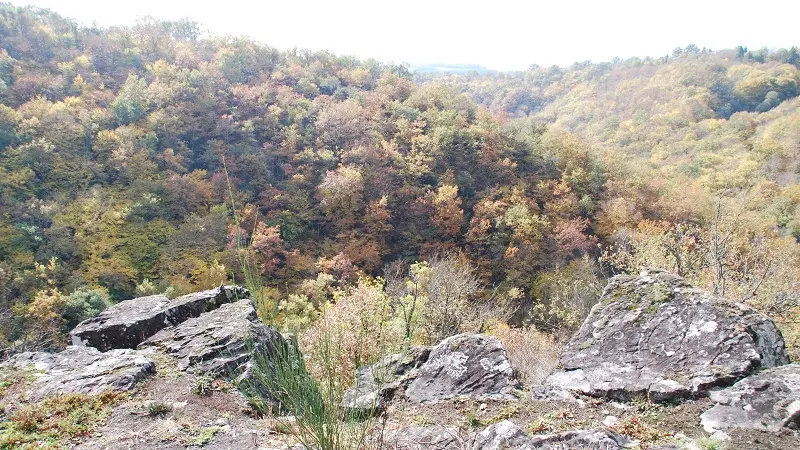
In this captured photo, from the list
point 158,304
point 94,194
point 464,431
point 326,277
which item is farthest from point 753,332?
point 94,194

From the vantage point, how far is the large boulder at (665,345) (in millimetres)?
3986

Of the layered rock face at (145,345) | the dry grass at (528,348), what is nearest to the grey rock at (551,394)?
the layered rock face at (145,345)

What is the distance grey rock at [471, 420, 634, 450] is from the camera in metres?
3.22

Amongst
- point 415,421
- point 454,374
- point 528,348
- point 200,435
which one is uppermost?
point 200,435

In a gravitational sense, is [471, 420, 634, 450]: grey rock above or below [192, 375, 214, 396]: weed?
above

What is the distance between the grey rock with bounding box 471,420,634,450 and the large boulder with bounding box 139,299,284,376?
2837 mm

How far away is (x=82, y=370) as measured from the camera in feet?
18.3

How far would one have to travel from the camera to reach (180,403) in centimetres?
483

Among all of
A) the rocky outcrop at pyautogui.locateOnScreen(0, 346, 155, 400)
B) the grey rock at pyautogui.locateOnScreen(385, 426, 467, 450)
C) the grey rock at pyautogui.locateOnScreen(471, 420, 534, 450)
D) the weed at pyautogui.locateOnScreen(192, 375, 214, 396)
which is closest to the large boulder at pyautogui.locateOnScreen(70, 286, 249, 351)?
the rocky outcrop at pyautogui.locateOnScreen(0, 346, 155, 400)

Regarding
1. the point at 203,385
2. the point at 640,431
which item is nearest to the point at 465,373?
the point at 640,431

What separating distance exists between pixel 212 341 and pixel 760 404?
607 centimetres

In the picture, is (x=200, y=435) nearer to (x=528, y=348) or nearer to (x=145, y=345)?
(x=145, y=345)

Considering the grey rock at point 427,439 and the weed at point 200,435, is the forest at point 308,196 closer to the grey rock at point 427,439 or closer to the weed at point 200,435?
the weed at point 200,435

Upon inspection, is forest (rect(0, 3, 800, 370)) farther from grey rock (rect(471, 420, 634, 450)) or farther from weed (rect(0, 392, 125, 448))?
grey rock (rect(471, 420, 634, 450))
